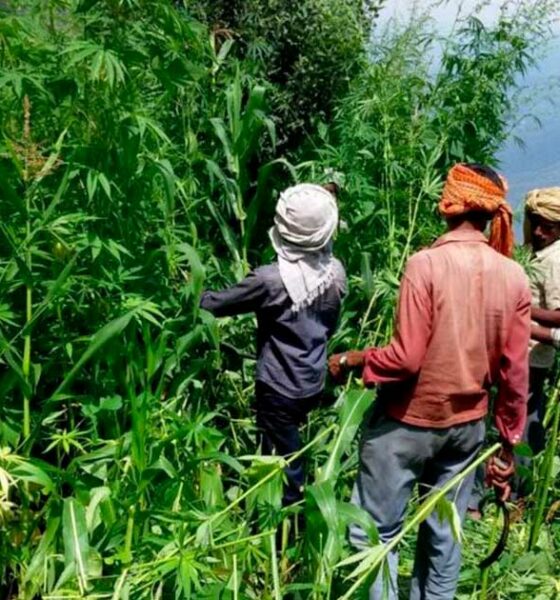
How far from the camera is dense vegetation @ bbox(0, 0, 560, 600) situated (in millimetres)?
2488

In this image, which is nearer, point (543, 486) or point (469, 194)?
point (469, 194)

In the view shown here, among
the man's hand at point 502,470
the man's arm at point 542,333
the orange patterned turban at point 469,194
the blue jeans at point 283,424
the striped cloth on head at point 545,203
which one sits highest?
the orange patterned turban at point 469,194

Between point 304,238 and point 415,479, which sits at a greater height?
point 304,238

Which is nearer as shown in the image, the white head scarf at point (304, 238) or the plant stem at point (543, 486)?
the white head scarf at point (304, 238)

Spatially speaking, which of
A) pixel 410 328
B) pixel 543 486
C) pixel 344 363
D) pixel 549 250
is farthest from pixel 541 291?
pixel 410 328

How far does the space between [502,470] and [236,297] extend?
1.03 metres

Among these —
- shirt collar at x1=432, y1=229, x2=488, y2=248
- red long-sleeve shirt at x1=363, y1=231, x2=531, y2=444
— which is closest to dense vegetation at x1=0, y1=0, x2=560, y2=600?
red long-sleeve shirt at x1=363, y1=231, x2=531, y2=444

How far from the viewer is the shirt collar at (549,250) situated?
3.60m

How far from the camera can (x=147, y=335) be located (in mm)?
2750

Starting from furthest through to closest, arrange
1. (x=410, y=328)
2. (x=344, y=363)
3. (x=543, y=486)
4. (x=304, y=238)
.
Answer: (x=543, y=486)
(x=304, y=238)
(x=344, y=363)
(x=410, y=328)

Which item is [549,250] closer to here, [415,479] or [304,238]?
[304,238]

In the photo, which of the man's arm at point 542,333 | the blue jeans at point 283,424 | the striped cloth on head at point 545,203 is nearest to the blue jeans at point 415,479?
the blue jeans at point 283,424

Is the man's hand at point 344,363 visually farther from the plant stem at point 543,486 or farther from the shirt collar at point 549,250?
the shirt collar at point 549,250

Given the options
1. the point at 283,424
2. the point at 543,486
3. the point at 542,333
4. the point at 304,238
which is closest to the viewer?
the point at 304,238
